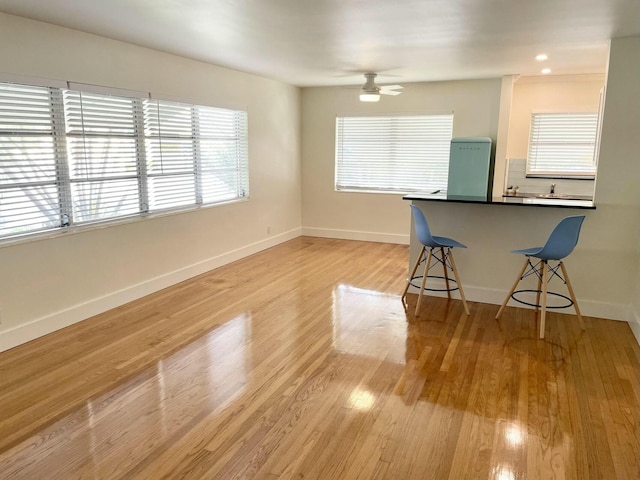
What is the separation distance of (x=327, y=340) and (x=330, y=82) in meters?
4.38

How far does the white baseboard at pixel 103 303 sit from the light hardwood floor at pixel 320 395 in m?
0.10

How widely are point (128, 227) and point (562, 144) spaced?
5.54 meters

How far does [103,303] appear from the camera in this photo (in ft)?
14.0

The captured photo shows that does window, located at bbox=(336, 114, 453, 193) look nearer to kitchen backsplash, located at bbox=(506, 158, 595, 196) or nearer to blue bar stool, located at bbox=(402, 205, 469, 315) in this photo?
kitchen backsplash, located at bbox=(506, 158, 595, 196)

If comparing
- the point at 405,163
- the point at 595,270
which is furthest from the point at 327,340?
the point at 405,163

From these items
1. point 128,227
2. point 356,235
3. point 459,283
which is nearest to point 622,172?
point 459,283

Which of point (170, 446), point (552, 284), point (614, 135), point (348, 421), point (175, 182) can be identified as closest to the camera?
point (170, 446)

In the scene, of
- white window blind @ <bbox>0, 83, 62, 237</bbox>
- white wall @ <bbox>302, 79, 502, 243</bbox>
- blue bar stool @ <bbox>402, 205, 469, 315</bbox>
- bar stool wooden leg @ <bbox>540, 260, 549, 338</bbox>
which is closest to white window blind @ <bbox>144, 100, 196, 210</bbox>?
white window blind @ <bbox>0, 83, 62, 237</bbox>

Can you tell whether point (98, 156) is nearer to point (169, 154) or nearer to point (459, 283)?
point (169, 154)

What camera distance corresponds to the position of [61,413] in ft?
8.70

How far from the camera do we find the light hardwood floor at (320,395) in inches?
88.3

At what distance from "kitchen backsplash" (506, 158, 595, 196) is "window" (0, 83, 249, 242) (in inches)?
157

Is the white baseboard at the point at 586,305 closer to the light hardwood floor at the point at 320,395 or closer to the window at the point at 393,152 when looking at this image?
the light hardwood floor at the point at 320,395

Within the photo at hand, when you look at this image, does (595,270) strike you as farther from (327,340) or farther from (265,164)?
(265,164)
